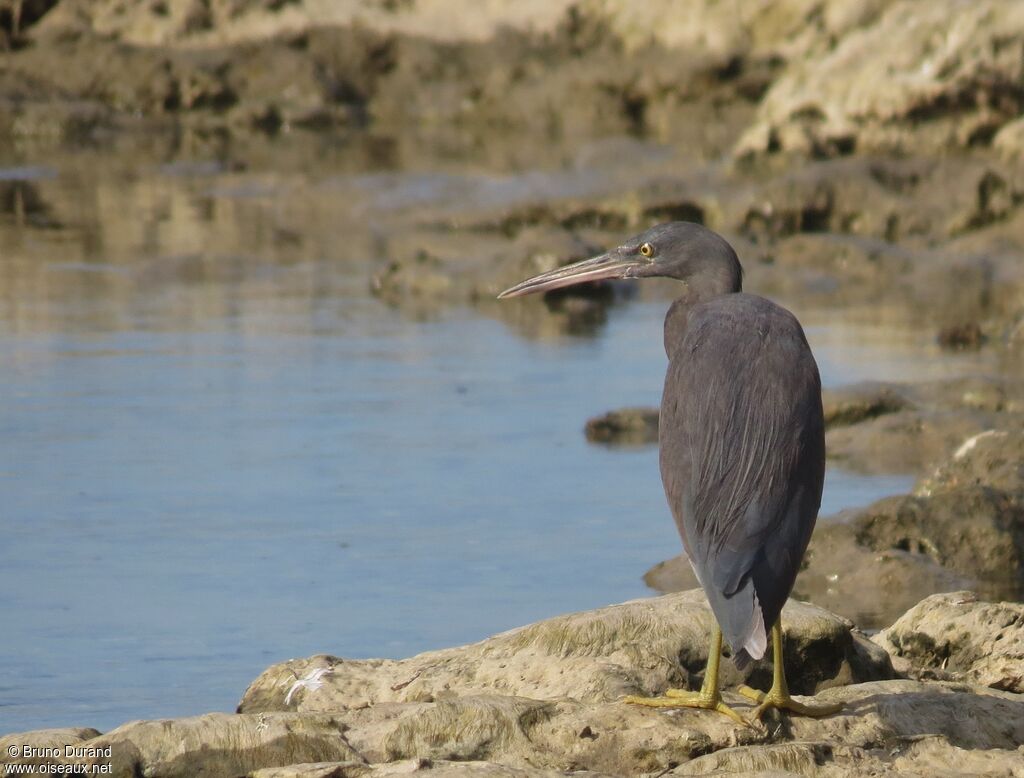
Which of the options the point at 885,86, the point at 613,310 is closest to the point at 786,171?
the point at 885,86

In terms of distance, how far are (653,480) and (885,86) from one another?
11.6m

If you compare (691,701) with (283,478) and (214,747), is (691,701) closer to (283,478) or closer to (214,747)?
(214,747)

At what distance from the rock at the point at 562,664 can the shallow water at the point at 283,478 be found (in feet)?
2.44

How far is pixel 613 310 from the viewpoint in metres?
14.4

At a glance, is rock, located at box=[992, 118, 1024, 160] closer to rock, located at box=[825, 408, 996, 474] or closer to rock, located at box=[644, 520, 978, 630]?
rock, located at box=[825, 408, 996, 474]

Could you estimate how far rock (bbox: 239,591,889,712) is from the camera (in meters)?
5.27

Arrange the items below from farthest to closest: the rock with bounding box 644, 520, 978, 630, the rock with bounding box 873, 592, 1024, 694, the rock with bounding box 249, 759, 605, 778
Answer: the rock with bounding box 644, 520, 978, 630 < the rock with bounding box 873, 592, 1024, 694 < the rock with bounding box 249, 759, 605, 778

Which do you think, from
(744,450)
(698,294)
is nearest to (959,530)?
(698,294)

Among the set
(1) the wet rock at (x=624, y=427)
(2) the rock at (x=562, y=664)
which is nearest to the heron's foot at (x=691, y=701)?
(2) the rock at (x=562, y=664)

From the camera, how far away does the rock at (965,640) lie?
591 cm

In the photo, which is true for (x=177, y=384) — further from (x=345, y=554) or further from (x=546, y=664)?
(x=546, y=664)

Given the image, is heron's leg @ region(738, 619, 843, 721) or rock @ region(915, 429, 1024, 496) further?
rock @ region(915, 429, 1024, 496)

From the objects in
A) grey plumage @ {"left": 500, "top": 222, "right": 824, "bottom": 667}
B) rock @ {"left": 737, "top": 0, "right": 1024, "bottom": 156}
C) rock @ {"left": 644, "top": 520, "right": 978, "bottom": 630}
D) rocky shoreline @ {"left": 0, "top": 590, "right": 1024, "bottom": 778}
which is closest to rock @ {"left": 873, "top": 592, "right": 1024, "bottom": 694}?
rocky shoreline @ {"left": 0, "top": 590, "right": 1024, "bottom": 778}

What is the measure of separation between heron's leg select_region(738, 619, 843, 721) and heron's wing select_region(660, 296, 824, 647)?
0.35 meters
